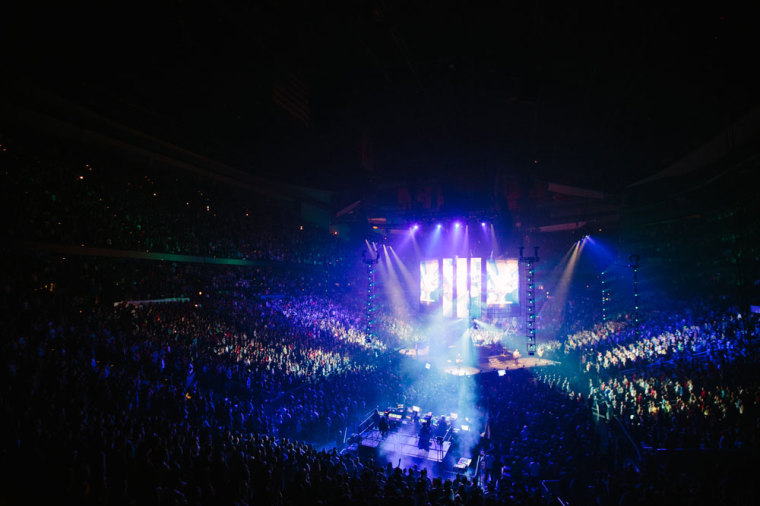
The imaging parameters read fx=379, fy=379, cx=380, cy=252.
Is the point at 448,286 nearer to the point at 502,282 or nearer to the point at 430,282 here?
the point at 430,282

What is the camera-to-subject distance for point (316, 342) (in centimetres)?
1828

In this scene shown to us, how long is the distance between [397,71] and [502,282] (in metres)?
17.1

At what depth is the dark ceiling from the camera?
7.73 m

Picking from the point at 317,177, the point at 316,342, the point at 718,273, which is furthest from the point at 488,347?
the point at 317,177

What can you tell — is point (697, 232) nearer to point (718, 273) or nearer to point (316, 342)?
point (718, 273)

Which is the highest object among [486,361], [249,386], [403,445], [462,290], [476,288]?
[476,288]

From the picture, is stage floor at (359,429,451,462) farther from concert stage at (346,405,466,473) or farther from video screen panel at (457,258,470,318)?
video screen panel at (457,258,470,318)

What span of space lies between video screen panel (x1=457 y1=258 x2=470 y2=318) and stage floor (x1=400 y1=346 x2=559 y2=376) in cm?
257

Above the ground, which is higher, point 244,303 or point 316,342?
point 244,303

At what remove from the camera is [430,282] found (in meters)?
25.4

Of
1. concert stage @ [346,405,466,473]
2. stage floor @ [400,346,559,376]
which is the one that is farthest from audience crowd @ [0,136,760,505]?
stage floor @ [400,346,559,376]

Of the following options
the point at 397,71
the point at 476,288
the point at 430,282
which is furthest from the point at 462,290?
the point at 397,71

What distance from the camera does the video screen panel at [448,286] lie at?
24.3m

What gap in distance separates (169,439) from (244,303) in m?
Answer: 12.0
